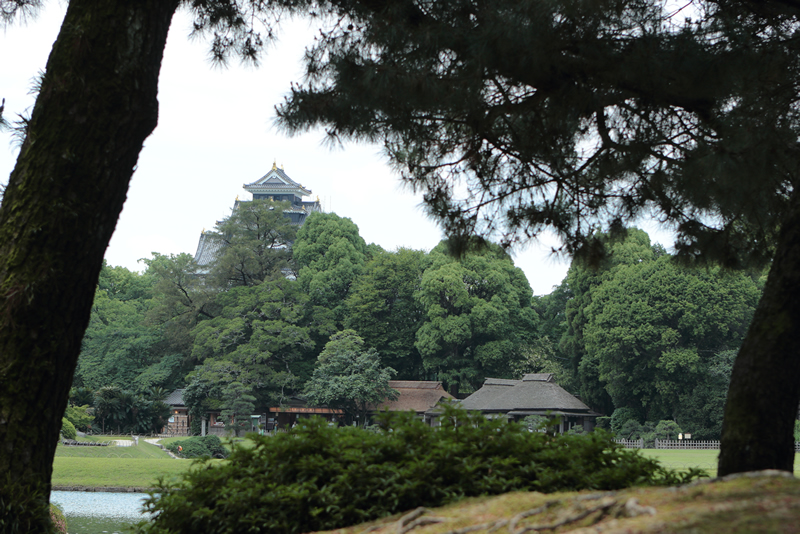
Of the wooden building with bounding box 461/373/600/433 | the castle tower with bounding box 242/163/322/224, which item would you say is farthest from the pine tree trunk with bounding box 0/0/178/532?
the castle tower with bounding box 242/163/322/224

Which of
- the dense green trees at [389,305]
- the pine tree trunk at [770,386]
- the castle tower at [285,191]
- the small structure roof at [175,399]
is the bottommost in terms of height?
the small structure roof at [175,399]

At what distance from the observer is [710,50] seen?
404cm

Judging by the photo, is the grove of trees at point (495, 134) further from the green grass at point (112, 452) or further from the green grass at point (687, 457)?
the green grass at point (112, 452)

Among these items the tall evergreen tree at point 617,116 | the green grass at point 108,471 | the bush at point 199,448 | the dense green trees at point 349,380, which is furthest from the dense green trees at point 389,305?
the tall evergreen tree at point 617,116

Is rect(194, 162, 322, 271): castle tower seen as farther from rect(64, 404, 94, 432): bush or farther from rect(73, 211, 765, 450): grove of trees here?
rect(64, 404, 94, 432): bush

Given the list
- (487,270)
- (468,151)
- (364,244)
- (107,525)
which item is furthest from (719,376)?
(468,151)

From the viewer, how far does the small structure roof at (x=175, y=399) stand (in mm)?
29391

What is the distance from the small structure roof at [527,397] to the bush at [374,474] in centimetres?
2368

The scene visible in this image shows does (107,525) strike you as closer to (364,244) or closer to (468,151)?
(468,151)

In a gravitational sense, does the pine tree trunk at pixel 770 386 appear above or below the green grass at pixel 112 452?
above

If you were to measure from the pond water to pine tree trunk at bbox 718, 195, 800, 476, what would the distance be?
8130 mm

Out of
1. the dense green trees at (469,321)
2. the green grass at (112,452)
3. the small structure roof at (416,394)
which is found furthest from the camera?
the dense green trees at (469,321)

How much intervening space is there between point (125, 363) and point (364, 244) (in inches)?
512

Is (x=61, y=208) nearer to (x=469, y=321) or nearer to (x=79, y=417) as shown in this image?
(x=79, y=417)
